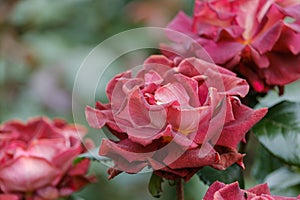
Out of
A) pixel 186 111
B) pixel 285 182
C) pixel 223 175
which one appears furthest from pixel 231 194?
pixel 285 182

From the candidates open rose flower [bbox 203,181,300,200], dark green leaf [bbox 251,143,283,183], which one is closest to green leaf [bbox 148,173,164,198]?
open rose flower [bbox 203,181,300,200]

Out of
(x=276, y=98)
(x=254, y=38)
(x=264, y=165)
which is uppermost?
(x=254, y=38)

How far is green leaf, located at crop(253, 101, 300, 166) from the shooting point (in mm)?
831

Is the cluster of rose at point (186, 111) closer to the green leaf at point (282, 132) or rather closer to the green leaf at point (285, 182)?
the green leaf at point (282, 132)

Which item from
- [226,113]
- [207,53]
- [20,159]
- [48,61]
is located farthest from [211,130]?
[48,61]

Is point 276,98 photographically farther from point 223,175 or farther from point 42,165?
point 42,165

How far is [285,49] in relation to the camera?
0.82 metres

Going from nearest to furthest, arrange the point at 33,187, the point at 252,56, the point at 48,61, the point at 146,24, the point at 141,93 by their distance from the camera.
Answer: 1. the point at 141,93
2. the point at 252,56
3. the point at 33,187
4. the point at 48,61
5. the point at 146,24

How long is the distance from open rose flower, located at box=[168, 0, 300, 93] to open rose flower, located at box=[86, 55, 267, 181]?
0.33 ft

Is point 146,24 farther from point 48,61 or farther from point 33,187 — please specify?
point 33,187

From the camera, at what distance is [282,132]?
85 cm

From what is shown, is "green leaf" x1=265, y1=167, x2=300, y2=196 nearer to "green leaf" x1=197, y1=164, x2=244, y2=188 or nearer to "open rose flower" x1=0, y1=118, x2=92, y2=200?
"green leaf" x1=197, y1=164, x2=244, y2=188

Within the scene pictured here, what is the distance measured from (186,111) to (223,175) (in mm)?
182

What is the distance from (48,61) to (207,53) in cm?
116
